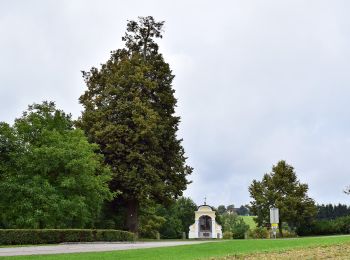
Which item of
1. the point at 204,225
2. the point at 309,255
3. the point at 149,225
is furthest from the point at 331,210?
the point at 309,255

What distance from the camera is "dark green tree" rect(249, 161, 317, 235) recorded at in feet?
159

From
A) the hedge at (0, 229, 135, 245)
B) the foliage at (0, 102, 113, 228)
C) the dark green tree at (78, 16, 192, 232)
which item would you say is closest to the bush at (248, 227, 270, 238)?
the dark green tree at (78, 16, 192, 232)

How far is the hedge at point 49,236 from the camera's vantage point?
2427 centimetres

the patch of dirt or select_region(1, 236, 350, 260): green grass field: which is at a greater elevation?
the patch of dirt

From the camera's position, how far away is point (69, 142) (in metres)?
33.4

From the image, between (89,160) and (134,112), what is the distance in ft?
23.7

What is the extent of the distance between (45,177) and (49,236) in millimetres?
6442

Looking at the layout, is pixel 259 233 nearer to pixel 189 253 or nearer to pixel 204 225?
pixel 204 225

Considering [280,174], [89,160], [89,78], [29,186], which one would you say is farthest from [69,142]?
[280,174]

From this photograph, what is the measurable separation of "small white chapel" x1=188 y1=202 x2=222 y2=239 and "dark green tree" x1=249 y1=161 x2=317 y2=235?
7802 mm

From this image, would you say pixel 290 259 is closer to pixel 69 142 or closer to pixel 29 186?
pixel 29 186

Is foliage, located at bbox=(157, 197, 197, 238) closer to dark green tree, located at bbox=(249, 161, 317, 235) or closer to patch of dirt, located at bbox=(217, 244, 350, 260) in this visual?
dark green tree, located at bbox=(249, 161, 317, 235)

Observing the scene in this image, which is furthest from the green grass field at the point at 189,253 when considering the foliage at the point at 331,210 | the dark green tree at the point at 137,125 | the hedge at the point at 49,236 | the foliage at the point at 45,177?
the foliage at the point at 331,210

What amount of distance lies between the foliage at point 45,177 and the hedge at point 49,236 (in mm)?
2365
